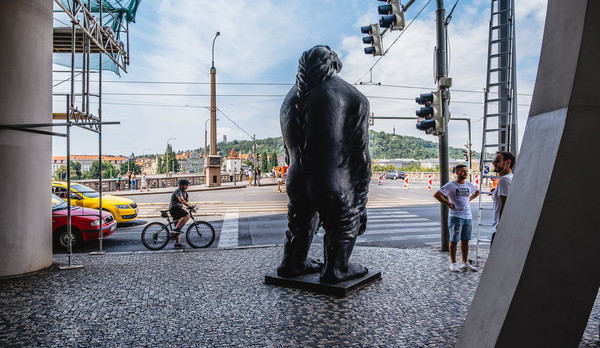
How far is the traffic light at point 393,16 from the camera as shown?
8391mm

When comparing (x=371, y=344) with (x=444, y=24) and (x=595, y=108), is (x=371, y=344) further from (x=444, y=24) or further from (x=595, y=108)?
(x=444, y=24)

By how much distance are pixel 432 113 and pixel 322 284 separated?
4219mm

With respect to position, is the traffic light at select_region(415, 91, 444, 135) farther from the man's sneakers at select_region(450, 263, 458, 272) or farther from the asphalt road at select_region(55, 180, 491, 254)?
the man's sneakers at select_region(450, 263, 458, 272)

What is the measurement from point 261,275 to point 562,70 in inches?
168

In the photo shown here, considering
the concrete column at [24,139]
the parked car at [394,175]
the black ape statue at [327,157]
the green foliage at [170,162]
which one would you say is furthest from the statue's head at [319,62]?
the green foliage at [170,162]

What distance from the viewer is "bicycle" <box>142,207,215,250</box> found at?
27.4 feet

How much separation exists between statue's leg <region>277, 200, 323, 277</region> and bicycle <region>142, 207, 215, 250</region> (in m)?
4.11

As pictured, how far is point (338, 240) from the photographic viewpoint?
14.8 feet

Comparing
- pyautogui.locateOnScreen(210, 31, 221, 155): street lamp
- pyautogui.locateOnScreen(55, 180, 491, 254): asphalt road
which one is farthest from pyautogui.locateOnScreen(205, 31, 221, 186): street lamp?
pyautogui.locateOnScreen(55, 180, 491, 254): asphalt road

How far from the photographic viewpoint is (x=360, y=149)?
4.55m

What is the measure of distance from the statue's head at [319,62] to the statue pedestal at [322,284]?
7.75 ft

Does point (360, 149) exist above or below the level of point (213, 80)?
below

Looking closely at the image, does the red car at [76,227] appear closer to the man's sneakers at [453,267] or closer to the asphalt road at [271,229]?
the asphalt road at [271,229]

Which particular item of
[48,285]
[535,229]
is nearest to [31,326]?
[48,285]
